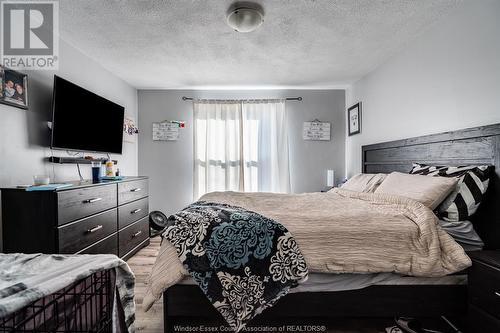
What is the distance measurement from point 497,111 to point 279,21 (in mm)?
1722

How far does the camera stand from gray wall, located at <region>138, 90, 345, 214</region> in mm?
4078

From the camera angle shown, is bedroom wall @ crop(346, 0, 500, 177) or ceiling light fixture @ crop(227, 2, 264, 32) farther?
ceiling light fixture @ crop(227, 2, 264, 32)

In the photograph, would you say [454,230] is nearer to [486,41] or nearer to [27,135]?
[486,41]

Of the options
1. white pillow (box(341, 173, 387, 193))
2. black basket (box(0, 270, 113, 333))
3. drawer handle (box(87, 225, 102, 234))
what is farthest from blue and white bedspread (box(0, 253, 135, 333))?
white pillow (box(341, 173, 387, 193))

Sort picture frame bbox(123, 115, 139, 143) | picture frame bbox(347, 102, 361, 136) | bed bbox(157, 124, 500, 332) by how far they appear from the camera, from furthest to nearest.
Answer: picture frame bbox(123, 115, 139, 143) → picture frame bbox(347, 102, 361, 136) → bed bbox(157, 124, 500, 332)

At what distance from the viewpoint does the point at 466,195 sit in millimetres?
1552

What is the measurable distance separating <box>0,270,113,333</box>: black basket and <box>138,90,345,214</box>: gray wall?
3311 millimetres

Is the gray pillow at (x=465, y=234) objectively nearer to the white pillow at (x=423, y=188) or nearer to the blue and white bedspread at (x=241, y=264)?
the white pillow at (x=423, y=188)

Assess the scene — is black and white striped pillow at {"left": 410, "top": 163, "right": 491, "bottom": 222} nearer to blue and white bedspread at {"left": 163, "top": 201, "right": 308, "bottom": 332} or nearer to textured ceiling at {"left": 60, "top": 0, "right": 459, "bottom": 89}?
blue and white bedspread at {"left": 163, "top": 201, "right": 308, "bottom": 332}

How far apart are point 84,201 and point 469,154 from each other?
3056 millimetres

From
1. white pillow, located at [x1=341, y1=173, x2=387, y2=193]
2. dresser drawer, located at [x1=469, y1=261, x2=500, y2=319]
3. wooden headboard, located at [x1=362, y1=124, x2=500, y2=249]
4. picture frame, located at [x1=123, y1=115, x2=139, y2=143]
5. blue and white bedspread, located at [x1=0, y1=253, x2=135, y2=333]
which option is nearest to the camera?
blue and white bedspread, located at [x1=0, y1=253, x2=135, y2=333]

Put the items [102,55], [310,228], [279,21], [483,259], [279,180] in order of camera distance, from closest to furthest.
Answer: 1. [483,259]
2. [310,228]
3. [279,21]
4. [102,55]
5. [279,180]

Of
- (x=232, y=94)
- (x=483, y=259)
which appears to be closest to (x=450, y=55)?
(x=483, y=259)

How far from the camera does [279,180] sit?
4020mm
